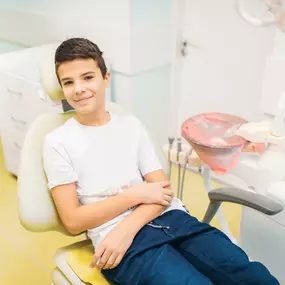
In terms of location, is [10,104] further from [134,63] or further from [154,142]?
[154,142]

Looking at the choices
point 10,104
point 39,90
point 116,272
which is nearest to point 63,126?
point 116,272

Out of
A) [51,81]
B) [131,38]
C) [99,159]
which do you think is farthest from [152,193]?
[131,38]

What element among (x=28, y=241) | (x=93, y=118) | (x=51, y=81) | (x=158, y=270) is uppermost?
(x=51, y=81)

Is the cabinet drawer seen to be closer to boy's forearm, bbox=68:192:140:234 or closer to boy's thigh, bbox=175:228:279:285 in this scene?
boy's forearm, bbox=68:192:140:234

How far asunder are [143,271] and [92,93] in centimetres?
52

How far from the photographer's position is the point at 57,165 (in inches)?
47.1

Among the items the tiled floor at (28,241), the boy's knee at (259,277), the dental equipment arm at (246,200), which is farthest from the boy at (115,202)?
the tiled floor at (28,241)

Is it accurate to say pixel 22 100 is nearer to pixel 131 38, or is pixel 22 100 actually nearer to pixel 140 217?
pixel 131 38

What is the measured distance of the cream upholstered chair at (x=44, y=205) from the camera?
120cm

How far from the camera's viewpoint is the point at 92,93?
4.10 feet

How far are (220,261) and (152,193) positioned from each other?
270 mm

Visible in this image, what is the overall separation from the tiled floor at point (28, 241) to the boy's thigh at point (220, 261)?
2.76 ft

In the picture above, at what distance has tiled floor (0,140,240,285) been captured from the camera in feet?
6.04

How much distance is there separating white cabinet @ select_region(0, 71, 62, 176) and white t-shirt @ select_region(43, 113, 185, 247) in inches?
31.3
